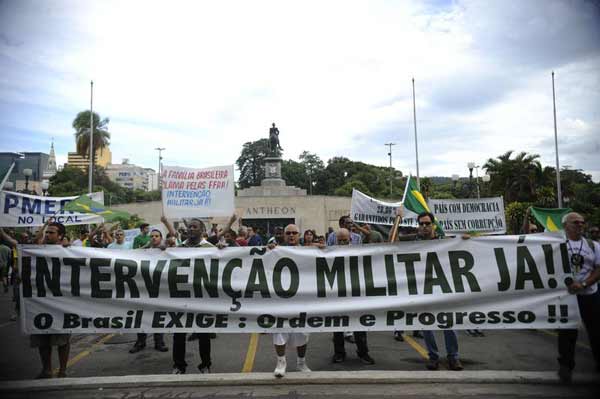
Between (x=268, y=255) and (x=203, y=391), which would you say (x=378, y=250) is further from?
(x=203, y=391)

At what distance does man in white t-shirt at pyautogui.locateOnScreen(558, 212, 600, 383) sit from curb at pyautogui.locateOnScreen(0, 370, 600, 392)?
0.81 feet

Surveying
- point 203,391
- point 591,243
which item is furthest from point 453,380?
point 203,391

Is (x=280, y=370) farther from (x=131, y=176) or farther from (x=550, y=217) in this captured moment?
(x=131, y=176)

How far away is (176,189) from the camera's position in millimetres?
6371

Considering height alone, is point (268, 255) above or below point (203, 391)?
above

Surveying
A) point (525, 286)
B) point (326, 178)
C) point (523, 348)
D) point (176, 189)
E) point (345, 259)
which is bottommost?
point (523, 348)

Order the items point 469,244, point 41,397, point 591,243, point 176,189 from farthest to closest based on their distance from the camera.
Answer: point 176,189 → point 469,244 → point 591,243 → point 41,397

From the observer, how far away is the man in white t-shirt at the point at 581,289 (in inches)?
187

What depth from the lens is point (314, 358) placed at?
6234 millimetres

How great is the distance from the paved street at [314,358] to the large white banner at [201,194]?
6.84ft

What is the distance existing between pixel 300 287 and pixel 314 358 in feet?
4.86

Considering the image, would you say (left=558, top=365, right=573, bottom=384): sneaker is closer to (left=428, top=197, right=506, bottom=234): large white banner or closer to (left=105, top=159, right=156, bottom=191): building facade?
(left=428, top=197, right=506, bottom=234): large white banner

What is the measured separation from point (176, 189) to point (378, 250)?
118 inches

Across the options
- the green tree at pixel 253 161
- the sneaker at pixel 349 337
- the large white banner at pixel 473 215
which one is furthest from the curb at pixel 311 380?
the green tree at pixel 253 161
